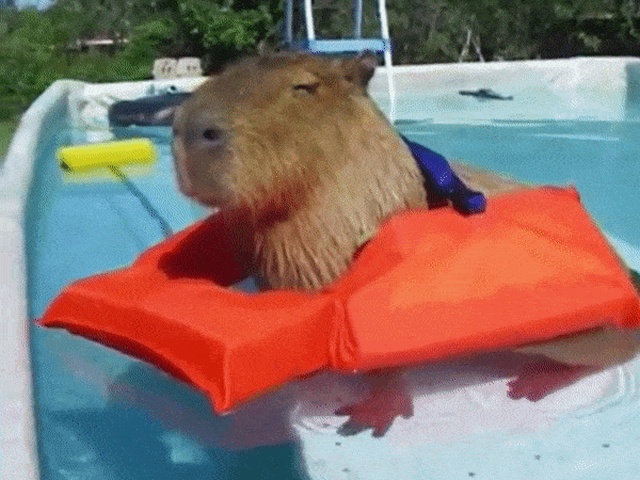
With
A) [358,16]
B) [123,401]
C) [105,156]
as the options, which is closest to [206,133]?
[123,401]

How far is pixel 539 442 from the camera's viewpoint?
229 cm

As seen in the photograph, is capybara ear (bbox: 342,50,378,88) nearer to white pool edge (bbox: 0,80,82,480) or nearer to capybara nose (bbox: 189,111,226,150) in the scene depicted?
capybara nose (bbox: 189,111,226,150)

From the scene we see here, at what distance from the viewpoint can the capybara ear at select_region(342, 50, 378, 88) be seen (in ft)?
7.47

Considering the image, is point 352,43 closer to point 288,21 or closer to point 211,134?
point 288,21

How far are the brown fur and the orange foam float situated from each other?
72 mm

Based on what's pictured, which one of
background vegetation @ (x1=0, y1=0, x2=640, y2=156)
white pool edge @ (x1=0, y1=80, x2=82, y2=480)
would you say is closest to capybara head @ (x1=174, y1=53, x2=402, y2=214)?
white pool edge @ (x1=0, y1=80, x2=82, y2=480)

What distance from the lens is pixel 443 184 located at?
246 cm

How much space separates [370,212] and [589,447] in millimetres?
705

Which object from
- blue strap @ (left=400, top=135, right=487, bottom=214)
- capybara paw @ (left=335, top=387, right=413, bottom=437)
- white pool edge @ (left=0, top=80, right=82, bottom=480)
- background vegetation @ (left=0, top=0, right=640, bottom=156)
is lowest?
background vegetation @ (left=0, top=0, right=640, bottom=156)

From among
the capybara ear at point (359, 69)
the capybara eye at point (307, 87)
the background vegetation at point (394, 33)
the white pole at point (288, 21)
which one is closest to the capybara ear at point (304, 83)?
the capybara eye at point (307, 87)

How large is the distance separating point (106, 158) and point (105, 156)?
13 mm

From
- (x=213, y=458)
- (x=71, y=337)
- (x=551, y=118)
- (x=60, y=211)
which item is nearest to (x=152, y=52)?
(x=551, y=118)

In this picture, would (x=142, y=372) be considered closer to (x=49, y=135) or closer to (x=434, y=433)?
(x=434, y=433)

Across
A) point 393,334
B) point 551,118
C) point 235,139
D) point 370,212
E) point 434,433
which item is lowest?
point 551,118
